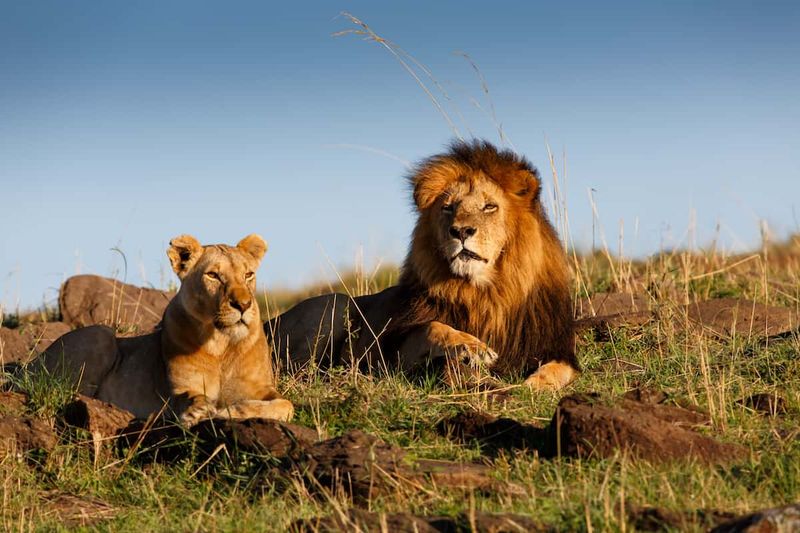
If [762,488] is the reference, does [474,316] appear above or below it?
above

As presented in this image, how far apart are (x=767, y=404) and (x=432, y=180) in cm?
239

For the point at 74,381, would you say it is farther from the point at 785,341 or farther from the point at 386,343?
the point at 785,341

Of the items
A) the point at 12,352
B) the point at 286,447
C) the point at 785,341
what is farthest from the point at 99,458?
the point at 785,341

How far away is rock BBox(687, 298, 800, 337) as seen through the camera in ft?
26.2

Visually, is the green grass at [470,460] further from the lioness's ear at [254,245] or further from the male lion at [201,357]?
the lioness's ear at [254,245]

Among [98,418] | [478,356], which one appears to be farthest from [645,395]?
[98,418]

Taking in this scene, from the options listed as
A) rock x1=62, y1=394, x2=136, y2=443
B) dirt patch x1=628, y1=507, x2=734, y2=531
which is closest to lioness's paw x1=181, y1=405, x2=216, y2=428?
rock x1=62, y1=394, x2=136, y2=443

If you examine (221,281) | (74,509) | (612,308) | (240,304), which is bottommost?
(74,509)

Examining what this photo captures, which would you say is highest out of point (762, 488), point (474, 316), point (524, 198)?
point (524, 198)

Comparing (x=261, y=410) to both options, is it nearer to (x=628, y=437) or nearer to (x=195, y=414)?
(x=195, y=414)

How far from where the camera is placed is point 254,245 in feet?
20.0

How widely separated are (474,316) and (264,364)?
4.83 ft

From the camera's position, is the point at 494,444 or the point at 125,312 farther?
the point at 125,312

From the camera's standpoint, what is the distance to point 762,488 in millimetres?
4324
